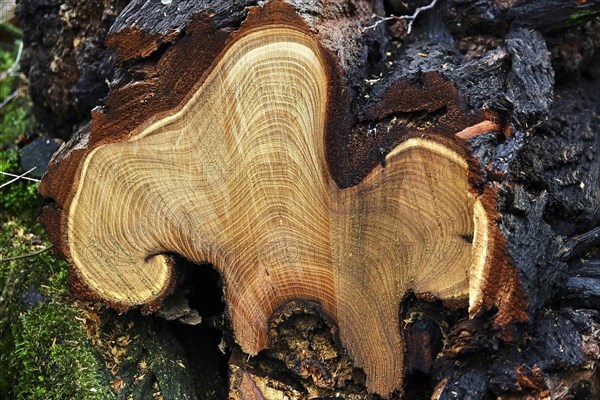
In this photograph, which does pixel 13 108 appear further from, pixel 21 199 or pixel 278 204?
pixel 278 204

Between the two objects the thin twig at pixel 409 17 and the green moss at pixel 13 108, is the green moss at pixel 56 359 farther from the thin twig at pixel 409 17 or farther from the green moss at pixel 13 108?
the thin twig at pixel 409 17

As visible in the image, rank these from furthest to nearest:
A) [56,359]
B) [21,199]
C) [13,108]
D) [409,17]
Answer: [13,108]
[21,199]
[409,17]
[56,359]

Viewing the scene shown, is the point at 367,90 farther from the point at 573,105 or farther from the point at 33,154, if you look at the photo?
the point at 33,154

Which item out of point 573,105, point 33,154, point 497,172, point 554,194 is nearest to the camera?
point 497,172

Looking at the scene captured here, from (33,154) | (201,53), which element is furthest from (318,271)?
(33,154)

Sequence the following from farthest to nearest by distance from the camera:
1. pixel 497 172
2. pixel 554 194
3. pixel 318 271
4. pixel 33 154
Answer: pixel 33 154, pixel 554 194, pixel 318 271, pixel 497 172

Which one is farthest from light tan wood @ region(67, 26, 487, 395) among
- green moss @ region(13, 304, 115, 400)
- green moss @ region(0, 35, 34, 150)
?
green moss @ region(0, 35, 34, 150)

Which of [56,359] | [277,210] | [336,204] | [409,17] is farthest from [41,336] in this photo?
[409,17]

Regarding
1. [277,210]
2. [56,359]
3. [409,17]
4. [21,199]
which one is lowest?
[56,359]
